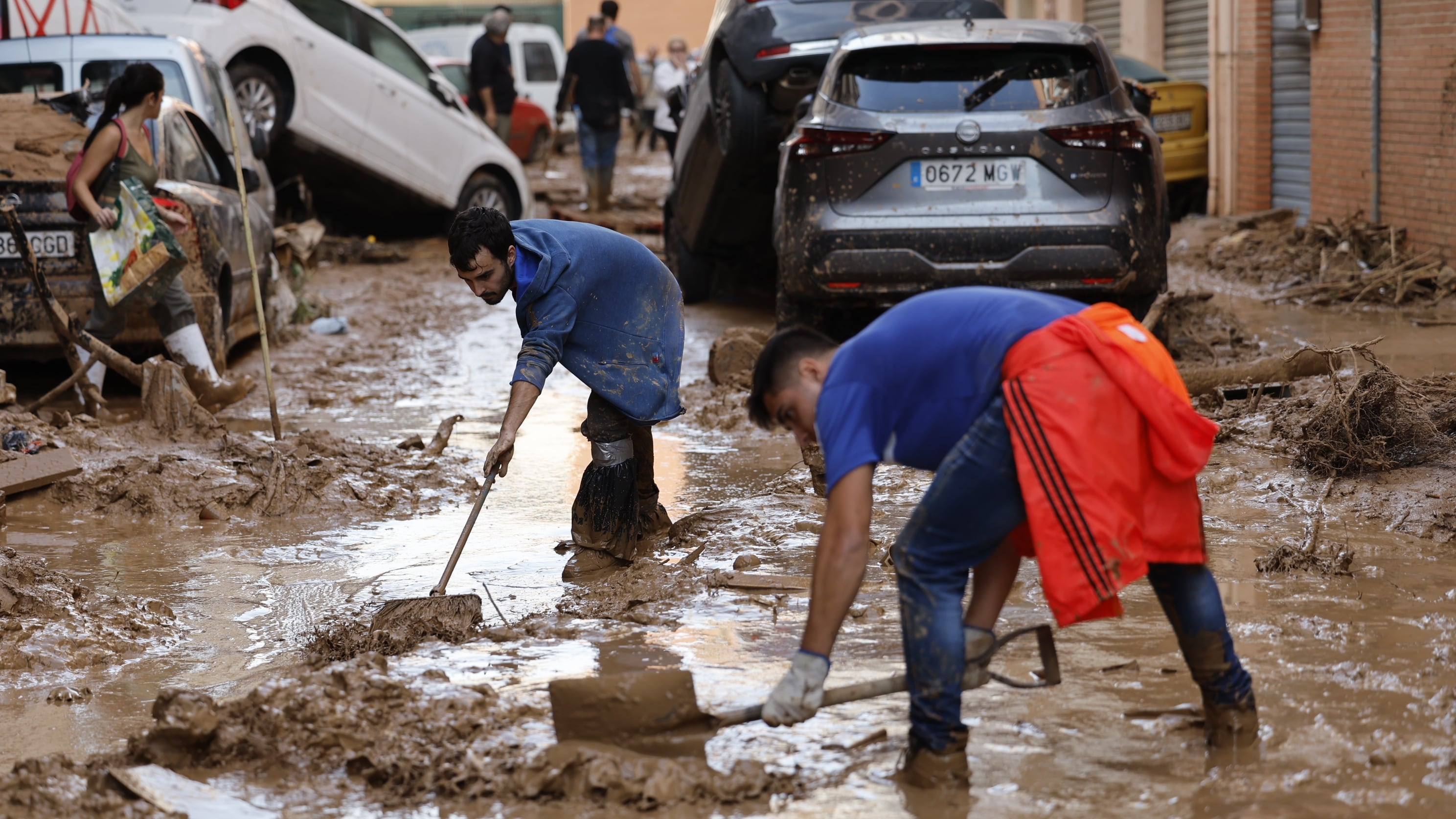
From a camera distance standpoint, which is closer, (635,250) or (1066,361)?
(1066,361)

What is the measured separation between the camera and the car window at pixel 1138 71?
47.5ft

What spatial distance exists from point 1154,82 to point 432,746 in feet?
41.3

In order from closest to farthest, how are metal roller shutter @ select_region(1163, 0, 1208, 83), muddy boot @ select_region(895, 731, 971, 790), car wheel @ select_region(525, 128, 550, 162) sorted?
1. muddy boot @ select_region(895, 731, 971, 790)
2. metal roller shutter @ select_region(1163, 0, 1208, 83)
3. car wheel @ select_region(525, 128, 550, 162)

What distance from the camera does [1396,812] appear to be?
9.86 feet

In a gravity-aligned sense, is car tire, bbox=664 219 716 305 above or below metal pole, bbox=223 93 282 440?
below

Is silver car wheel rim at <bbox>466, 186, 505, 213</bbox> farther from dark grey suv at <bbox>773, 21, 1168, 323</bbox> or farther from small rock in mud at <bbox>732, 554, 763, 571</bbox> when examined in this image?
small rock in mud at <bbox>732, 554, 763, 571</bbox>

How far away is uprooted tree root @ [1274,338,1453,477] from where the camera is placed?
5.44 metres

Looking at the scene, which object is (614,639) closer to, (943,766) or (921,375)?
(943,766)

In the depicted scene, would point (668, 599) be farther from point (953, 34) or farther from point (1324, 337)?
point (1324, 337)

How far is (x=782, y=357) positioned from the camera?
125 inches

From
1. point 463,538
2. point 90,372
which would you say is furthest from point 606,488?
point 90,372

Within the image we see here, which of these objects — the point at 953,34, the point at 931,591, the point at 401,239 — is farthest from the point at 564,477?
the point at 401,239

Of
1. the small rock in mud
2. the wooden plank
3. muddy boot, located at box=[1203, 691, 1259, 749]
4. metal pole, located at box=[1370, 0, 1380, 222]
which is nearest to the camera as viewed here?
muddy boot, located at box=[1203, 691, 1259, 749]

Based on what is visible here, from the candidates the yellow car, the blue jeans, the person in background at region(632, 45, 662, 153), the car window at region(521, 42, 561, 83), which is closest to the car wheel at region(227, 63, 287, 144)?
the blue jeans
